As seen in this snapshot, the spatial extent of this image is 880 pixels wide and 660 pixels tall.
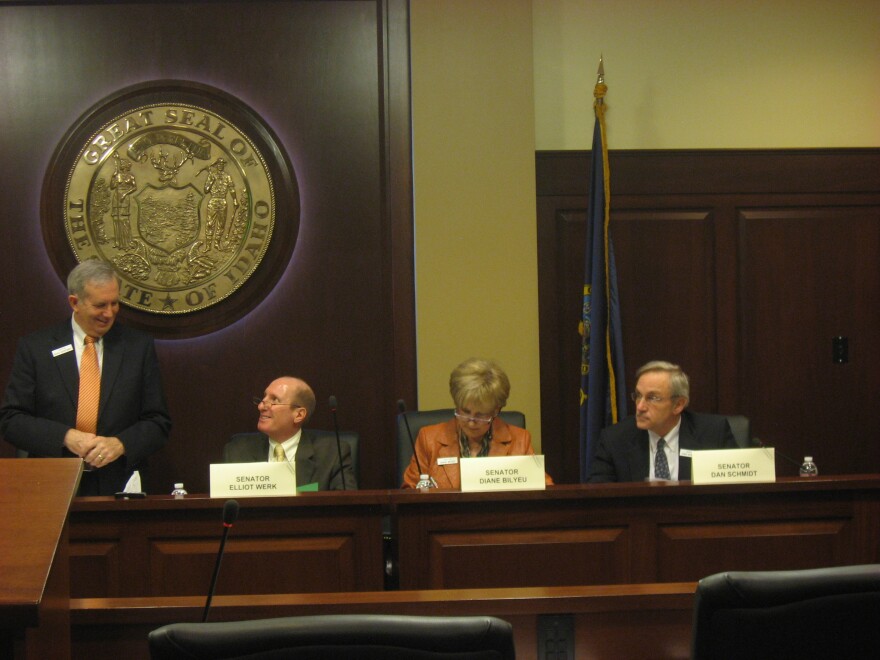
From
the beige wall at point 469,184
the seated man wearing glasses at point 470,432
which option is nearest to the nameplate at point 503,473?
the seated man wearing glasses at point 470,432

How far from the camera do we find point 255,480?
2879 mm

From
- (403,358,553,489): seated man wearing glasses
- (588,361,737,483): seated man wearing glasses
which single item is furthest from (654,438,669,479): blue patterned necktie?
(403,358,553,489): seated man wearing glasses

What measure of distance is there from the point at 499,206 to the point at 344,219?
712 millimetres

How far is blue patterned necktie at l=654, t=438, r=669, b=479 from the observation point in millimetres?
3488

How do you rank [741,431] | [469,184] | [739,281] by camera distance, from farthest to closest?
[739,281]
[469,184]
[741,431]

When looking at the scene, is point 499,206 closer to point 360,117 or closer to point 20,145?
point 360,117

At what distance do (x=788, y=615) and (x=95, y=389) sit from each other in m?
3.07

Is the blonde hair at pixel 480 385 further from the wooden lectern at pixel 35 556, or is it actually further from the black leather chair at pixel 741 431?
the wooden lectern at pixel 35 556

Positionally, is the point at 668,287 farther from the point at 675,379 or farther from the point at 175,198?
the point at 175,198

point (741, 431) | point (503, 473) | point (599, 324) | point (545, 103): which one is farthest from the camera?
point (545, 103)

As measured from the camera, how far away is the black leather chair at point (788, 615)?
129 cm

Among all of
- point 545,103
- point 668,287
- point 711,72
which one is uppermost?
point 711,72

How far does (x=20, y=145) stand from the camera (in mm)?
4492

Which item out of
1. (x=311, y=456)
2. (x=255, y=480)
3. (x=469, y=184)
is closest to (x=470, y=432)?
(x=311, y=456)
